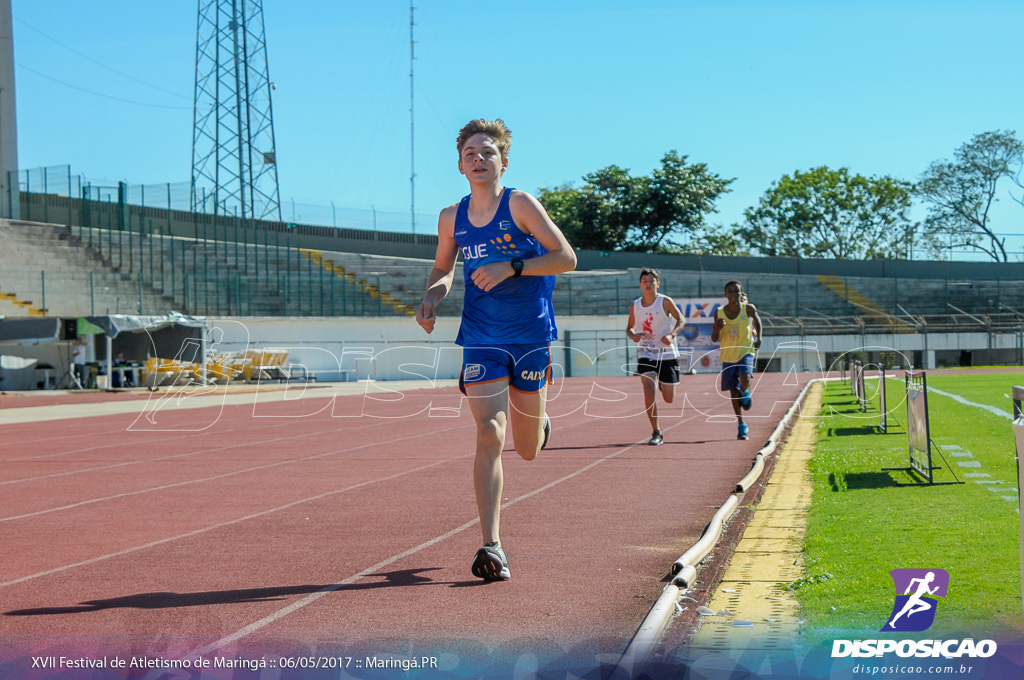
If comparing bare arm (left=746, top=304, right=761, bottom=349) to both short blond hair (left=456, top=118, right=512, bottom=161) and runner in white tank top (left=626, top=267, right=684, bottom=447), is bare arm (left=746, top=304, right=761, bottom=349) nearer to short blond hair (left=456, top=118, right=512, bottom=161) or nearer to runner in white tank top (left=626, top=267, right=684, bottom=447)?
runner in white tank top (left=626, top=267, right=684, bottom=447)

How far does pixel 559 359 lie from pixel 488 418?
37986 millimetres

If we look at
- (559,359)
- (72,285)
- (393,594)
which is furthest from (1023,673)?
(559,359)

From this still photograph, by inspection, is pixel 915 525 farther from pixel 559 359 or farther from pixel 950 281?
pixel 950 281

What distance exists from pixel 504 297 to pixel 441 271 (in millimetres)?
499

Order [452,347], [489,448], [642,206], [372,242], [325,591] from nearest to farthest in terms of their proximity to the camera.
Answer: [325,591] → [489,448] → [452,347] → [372,242] → [642,206]

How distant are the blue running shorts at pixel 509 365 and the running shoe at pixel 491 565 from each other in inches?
33.1

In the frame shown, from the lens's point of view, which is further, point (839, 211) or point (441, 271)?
point (839, 211)

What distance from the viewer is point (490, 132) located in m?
5.40

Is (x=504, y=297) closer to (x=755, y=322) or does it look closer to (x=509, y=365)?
(x=509, y=365)

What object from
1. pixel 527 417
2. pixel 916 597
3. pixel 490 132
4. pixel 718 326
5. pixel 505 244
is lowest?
pixel 916 597

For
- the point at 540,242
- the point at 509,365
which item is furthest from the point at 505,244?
the point at 509,365

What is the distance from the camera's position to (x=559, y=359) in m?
43.1

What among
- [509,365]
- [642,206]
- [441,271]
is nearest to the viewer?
[509,365]

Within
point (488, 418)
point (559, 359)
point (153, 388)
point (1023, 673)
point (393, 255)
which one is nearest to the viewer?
point (1023, 673)
